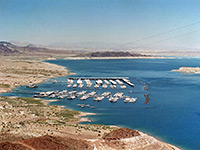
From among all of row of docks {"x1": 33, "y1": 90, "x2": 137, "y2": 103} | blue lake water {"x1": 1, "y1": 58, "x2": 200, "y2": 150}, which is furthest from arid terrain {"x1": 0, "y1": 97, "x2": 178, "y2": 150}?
row of docks {"x1": 33, "y1": 90, "x2": 137, "y2": 103}

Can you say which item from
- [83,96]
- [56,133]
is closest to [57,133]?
[56,133]

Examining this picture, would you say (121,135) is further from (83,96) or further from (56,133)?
(83,96)

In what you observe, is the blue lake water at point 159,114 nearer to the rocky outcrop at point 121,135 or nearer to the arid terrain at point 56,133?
the arid terrain at point 56,133

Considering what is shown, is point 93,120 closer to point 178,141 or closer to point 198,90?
point 178,141

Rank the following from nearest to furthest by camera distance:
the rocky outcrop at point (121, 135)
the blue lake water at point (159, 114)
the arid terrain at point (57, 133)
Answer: the arid terrain at point (57, 133) → the rocky outcrop at point (121, 135) → the blue lake water at point (159, 114)

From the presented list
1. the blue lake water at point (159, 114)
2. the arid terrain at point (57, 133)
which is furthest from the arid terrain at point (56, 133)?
the blue lake water at point (159, 114)

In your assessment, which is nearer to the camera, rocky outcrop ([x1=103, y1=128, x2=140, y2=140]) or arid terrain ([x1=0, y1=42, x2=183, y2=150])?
arid terrain ([x1=0, y1=42, x2=183, y2=150])

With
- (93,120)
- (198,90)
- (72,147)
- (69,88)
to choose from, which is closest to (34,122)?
(93,120)

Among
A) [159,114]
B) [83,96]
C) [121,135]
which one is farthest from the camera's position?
[83,96]

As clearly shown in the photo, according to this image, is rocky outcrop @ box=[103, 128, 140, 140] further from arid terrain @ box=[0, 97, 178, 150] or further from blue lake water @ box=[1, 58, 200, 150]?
blue lake water @ box=[1, 58, 200, 150]

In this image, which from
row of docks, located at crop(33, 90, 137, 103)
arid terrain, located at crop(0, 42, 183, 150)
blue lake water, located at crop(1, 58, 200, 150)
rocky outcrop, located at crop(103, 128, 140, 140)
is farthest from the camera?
row of docks, located at crop(33, 90, 137, 103)

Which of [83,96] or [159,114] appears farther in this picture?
[83,96]
